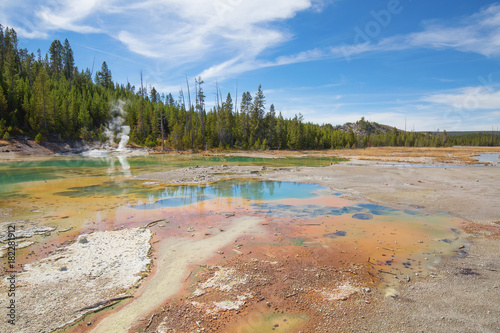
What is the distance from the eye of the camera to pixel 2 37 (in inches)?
3433

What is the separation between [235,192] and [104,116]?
245ft

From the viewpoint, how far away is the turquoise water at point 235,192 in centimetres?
1573

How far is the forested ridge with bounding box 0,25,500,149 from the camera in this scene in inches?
2291

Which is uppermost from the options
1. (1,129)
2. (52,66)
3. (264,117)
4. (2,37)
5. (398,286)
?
(2,37)

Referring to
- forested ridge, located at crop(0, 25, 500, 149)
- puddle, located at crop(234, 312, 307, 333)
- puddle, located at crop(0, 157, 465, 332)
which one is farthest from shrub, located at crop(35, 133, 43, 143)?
puddle, located at crop(234, 312, 307, 333)

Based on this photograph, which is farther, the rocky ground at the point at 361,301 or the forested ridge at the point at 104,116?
the forested ridge at the point at 104,116

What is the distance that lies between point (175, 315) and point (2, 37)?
127 metres

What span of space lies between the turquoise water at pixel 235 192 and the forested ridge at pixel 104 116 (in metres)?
48.7

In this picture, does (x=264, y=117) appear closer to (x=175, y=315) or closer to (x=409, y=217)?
(x=409, y=217)

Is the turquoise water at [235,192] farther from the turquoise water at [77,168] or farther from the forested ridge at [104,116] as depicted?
the forested ridge at [104,116]

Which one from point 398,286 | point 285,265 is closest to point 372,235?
point 398,286

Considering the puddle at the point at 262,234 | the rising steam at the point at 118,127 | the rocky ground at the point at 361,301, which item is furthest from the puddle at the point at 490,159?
the rising steam at the point at 118,127

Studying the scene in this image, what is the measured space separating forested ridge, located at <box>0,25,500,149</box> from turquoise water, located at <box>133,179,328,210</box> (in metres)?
48.7

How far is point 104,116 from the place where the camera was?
7688cm
